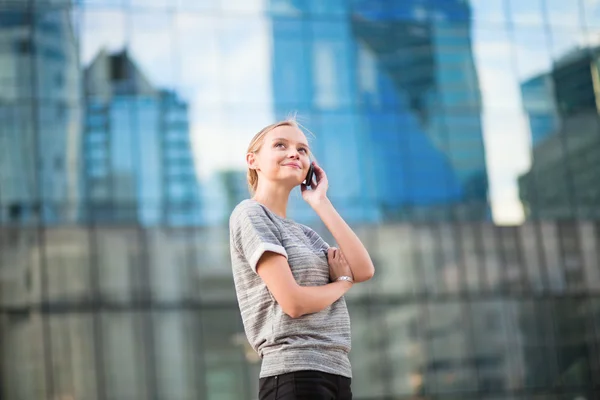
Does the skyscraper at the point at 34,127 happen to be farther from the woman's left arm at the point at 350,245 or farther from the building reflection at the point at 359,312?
the woman's left arm at the point at 350,245

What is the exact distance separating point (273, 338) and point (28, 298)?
70.3ft

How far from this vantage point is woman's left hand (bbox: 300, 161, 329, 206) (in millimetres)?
3692

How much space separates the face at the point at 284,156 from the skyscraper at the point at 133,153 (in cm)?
2111

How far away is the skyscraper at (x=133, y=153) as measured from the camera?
24375 mm

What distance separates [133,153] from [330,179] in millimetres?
4585

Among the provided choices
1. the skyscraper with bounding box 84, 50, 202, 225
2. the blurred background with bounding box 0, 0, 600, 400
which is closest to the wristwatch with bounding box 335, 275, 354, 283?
the blurred background with bounding box 0, 0, 600, 400

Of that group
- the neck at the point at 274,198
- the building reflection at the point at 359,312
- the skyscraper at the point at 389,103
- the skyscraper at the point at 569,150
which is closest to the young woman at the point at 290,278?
the neck at the point at 274,198

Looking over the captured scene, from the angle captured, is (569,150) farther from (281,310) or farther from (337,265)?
(281,310)

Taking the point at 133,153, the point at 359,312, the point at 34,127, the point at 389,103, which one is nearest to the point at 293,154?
the point at 133,153

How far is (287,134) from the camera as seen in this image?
3623mm

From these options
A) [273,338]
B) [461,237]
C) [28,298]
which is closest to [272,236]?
[273,338]

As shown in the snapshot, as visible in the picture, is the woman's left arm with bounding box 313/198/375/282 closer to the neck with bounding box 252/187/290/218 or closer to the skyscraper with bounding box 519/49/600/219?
the neck with bounding box 252/187/290/218

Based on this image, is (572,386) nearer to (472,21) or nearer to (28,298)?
(472,21)

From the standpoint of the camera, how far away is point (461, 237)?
86.8 ft
